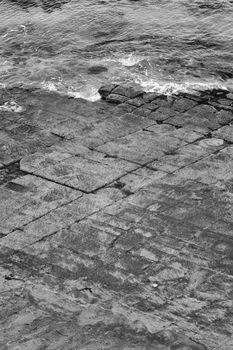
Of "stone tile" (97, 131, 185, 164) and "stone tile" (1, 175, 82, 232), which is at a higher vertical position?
"stone tile" (1, 175, 82, 232)

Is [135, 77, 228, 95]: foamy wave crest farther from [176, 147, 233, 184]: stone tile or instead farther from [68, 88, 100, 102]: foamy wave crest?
[176, 147, 233, 184]: stone tile

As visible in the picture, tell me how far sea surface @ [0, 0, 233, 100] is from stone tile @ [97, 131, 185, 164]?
1807 millimetres

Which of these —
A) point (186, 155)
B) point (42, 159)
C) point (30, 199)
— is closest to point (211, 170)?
point (186, 155)

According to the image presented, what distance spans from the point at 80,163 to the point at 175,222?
6.75 feet

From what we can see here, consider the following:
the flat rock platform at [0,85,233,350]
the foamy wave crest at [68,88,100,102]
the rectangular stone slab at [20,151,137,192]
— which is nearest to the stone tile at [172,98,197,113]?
the flat rock platform at [0,85,233,350]

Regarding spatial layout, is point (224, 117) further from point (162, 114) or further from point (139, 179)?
point (139, 179)

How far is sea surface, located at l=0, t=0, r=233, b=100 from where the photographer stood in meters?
13.6

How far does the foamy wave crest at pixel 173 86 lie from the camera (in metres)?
12.9

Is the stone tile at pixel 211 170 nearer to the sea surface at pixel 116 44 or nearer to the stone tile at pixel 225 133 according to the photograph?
the stone tile at pixel 225 133

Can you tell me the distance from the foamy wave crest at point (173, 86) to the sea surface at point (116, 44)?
18 millimetres

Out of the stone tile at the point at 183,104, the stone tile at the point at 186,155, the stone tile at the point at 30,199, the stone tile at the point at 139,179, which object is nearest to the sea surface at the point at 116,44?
the stone tile at the point at 183,104

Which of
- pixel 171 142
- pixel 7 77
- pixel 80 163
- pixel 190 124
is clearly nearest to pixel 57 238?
pixel 80 163

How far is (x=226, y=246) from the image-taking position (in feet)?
28.8

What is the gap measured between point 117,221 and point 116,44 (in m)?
7.36
